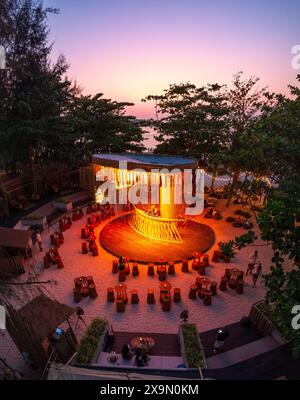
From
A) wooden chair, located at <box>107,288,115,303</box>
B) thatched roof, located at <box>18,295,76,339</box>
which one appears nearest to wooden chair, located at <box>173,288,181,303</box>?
wooden chair, located at <box>107,288,115,303</box>

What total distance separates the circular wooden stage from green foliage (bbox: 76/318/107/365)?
5776 mm

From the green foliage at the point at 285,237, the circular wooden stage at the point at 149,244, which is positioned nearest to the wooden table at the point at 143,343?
the green foliage at the point at 285,237

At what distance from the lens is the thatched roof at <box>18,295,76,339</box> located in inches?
398

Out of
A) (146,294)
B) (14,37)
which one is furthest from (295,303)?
(14,37)

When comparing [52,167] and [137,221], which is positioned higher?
[52,167]

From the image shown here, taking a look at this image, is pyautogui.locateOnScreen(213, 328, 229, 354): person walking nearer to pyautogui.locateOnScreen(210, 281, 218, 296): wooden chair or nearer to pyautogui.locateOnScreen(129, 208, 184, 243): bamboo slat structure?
pyautogui.locateOnScreen(210, 281, 218, 296): wooden chair

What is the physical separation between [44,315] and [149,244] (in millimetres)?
9209

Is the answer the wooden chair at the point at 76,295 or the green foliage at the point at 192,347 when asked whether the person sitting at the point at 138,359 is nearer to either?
the green foliage at the point at 192,347

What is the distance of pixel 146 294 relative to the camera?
568 inches

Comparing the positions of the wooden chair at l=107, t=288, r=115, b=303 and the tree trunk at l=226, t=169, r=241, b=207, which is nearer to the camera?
the wooden chair at l=107, t=288, r=115, b=303

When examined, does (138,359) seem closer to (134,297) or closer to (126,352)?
(126,352)

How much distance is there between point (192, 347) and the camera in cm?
1034

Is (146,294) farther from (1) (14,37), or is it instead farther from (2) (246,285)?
(1) (14,37)

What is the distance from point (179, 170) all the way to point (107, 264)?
23.9 feet
